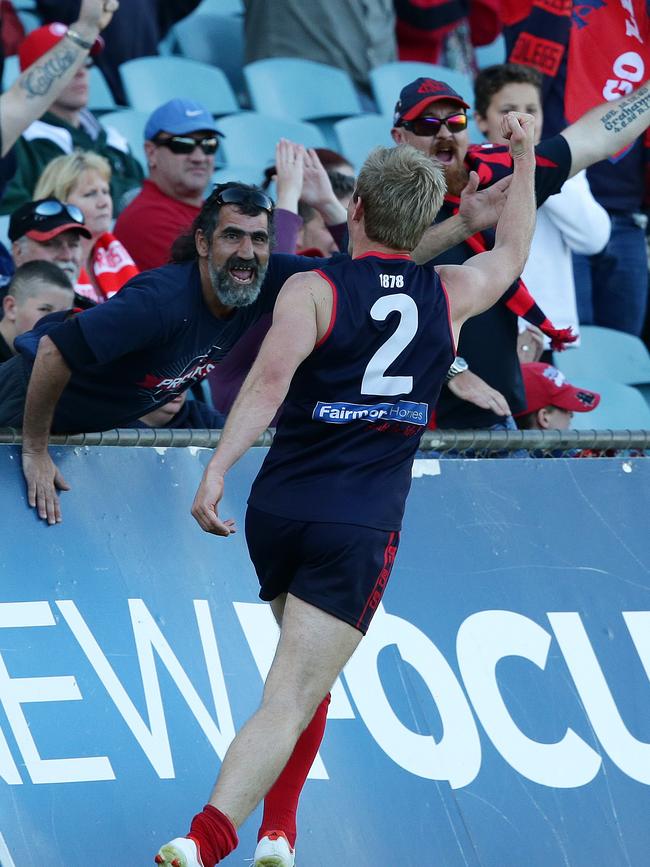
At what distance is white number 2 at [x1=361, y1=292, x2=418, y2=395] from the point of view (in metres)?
3.87

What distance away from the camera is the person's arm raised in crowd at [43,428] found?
14.7 ft

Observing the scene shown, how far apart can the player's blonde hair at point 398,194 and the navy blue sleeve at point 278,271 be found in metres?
0.99

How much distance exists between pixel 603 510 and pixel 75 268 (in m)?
2.48

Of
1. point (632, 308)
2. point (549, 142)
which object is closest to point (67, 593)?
point (549, 142)

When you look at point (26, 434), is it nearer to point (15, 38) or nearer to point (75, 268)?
point (75, 268)

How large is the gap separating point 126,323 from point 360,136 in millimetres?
5127

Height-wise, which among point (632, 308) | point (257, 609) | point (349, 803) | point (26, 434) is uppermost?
point (26, 434)

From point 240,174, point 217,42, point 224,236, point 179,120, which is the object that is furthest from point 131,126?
point 224,236

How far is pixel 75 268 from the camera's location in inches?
247

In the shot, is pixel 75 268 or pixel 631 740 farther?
pixel 75 268

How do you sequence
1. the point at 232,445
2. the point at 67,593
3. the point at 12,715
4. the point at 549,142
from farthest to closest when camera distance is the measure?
the point at 549,142 → the point at 67,593 → the point at 12,715 → the point at 232,445

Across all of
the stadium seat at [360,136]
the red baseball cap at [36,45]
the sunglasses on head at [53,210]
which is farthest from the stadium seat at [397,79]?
the sunglasses on head at [53,210]

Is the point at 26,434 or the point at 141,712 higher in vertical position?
the point at 26,434

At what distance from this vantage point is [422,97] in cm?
548
